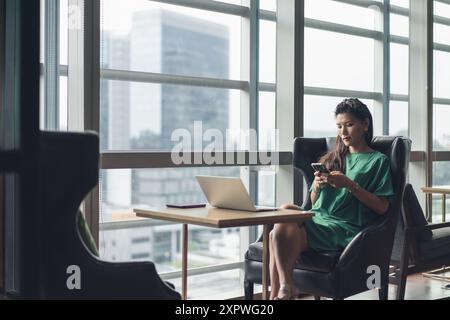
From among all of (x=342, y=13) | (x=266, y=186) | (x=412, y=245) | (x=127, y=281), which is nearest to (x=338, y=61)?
(x=342, y=13)

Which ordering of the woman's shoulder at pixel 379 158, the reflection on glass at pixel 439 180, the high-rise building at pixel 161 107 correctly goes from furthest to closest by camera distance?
1. the reflection on glass at pixel 439 180
2. the high-rise building at pixel 161 107
3. the woman's shoulder at pixel 379 158

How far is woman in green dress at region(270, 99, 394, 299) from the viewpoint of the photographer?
3066mm

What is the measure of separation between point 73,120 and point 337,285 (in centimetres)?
156

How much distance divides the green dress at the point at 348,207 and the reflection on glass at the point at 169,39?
1264mm

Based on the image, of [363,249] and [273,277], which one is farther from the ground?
[363,249]

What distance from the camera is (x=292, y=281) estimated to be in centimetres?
304

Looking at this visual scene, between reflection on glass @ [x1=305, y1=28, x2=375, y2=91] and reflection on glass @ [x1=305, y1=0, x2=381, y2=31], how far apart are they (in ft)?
0.37

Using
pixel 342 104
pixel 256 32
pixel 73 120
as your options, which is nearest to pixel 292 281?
pixel 342 104

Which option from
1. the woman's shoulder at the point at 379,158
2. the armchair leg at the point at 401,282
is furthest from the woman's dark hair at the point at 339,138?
the armchair leg at the point at 401,282

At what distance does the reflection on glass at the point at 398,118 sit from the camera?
5.35 meters

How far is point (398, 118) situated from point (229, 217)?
10.7 feet

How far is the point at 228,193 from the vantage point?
114 inches

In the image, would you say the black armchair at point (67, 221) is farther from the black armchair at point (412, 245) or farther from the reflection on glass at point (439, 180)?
the reflection on glass at point (439, 180)

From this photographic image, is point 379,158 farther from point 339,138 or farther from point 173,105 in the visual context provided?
point 173,105
